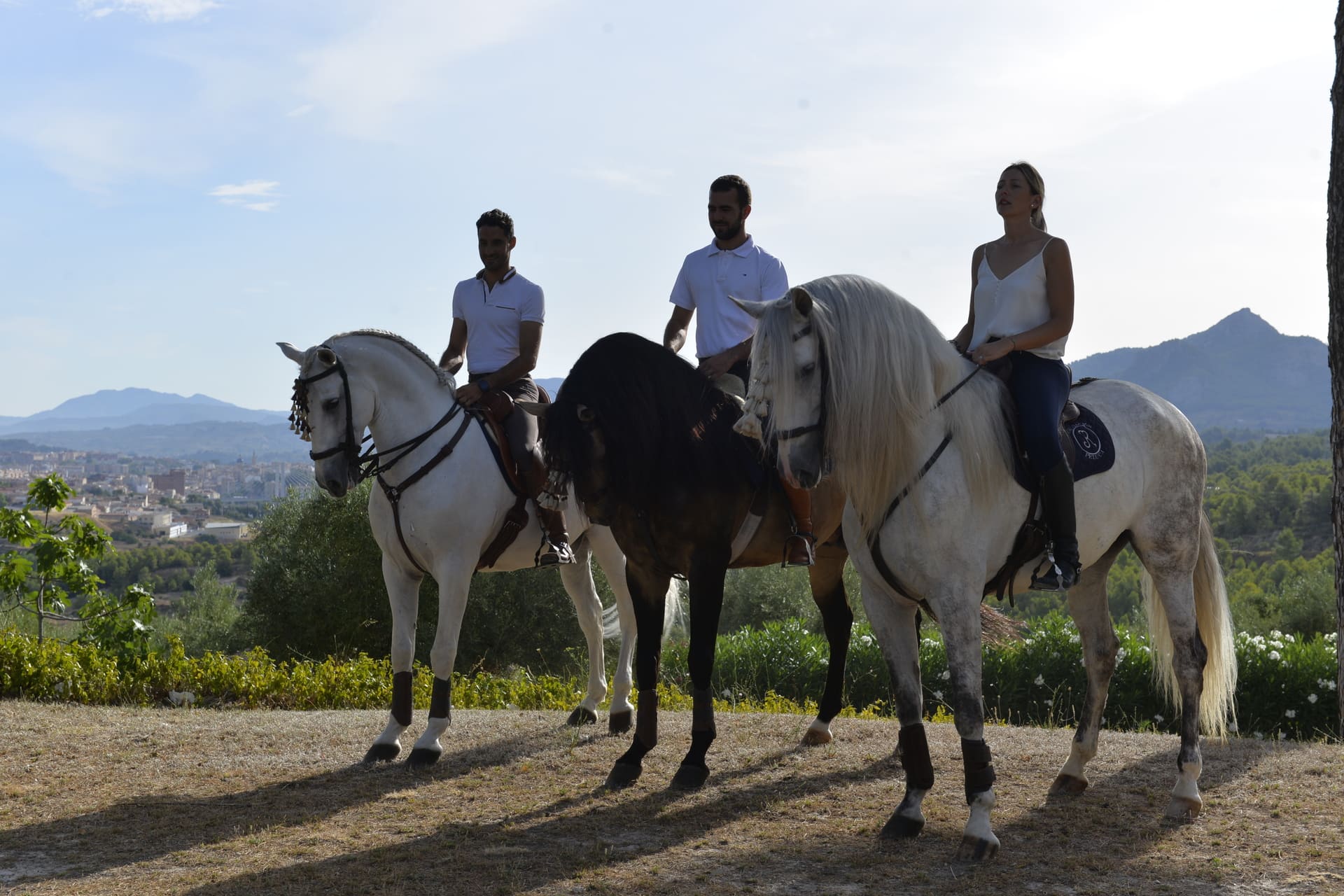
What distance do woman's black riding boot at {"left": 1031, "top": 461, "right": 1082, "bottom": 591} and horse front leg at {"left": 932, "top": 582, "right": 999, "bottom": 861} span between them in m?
0.44

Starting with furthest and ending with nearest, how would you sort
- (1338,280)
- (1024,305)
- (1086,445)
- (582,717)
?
(582,717)
(1338,280)
(1086,445)
(1024,305)

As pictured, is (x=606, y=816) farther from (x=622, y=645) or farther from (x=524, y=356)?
(x=524, y=356)

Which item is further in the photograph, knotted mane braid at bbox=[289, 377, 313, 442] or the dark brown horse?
knotted mane braid at bbox=[289, 377, 313, 442]

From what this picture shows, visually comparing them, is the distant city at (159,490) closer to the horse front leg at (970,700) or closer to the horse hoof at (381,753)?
the horse hoof at (381,753)

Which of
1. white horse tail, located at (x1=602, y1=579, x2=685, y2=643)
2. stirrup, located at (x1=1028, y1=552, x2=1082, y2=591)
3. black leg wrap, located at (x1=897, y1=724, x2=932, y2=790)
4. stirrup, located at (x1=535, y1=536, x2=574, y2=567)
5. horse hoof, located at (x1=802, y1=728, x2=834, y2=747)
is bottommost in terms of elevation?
horse hoof, located at (x1=802, y1=728, x2=834, y2=747)

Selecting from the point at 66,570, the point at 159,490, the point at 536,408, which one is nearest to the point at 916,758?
the point at 536,408

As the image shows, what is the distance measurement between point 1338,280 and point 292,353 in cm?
668

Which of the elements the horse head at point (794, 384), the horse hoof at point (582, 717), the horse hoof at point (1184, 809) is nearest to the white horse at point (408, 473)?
the horse hoof at point (582, 717)

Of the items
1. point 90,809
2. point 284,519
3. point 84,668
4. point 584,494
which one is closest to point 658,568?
point 584,494

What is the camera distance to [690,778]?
19.3ft

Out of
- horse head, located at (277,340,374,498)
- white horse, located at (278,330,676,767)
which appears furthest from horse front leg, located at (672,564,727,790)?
horse head, located at (277,340,374,498)

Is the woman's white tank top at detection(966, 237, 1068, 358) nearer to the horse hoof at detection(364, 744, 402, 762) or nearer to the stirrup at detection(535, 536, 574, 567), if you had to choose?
the stirrup at detection(535, 536, 574, 567)

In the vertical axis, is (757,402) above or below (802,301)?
below

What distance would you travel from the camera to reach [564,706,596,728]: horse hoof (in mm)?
7684
